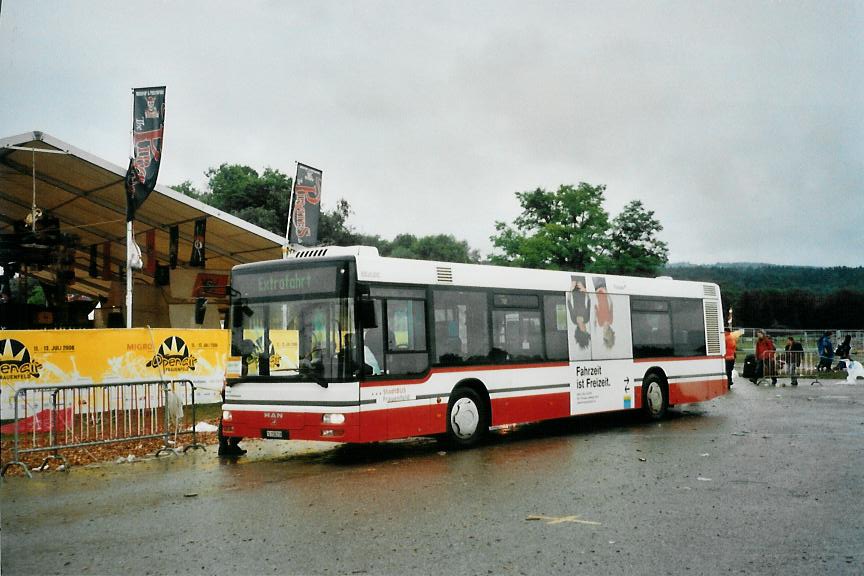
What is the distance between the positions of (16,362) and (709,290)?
47.2 feet

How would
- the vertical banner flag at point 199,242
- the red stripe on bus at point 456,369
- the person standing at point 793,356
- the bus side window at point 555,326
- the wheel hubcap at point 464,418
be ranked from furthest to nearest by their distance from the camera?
the person standing at point 793,356 < the vertical banner flag at point 199,242 < the bus side window at point 555,326 < the wheel hubcap at point 464,418 < the red stripe on bus at point 456,369

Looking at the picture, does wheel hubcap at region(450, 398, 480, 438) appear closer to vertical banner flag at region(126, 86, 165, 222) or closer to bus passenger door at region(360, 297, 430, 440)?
bus passenger door at region(360, 297, 430, 440)

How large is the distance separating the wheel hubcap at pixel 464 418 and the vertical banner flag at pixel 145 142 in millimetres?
9858

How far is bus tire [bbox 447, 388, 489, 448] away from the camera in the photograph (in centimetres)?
1246

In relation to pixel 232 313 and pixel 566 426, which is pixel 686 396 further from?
pixel 232 313

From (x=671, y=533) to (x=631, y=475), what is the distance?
9.92ft

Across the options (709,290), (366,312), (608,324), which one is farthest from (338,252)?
(709,290)

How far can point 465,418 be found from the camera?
41.5 ft

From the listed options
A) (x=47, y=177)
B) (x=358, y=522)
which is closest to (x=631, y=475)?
(x=358, y=522)

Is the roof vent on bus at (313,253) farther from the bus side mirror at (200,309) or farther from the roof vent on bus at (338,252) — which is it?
the bus side mirror at (200,309)

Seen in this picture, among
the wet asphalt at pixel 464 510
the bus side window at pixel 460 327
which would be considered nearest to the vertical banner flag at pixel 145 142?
the wet asphalt at pixel 464 510

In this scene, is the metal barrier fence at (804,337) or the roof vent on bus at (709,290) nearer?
the roof vent on bus at (709,290)

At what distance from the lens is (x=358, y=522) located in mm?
7379

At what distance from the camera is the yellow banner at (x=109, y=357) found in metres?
15.3
